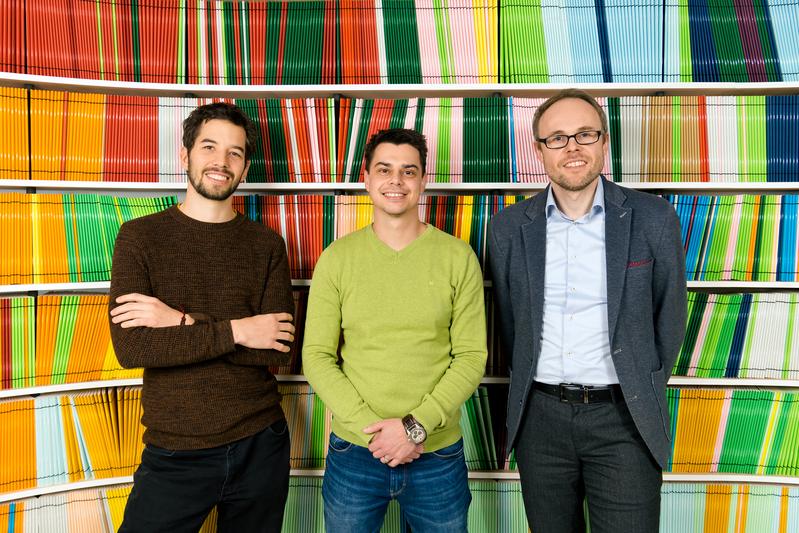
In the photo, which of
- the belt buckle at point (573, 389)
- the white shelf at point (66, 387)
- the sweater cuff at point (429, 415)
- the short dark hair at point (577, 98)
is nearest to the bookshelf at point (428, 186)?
the white shelf at point (66, 387)

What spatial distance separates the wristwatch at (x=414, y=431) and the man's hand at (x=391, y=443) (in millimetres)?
11

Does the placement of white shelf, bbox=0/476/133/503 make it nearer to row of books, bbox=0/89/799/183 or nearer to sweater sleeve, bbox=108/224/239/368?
sweater sleeve, bbox=108/224/239/368

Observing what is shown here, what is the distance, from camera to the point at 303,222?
7.15 feet

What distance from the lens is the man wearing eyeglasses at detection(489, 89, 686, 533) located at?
157cm

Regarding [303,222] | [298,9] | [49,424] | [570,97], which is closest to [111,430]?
[49,424]

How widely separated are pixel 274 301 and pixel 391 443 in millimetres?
646

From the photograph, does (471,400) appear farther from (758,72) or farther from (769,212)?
(758,72)

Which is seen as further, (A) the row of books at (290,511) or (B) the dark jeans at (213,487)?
(A) the row of books at (290,511)

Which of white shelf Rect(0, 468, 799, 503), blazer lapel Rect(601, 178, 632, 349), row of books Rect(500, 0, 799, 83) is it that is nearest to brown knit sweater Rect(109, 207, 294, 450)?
white shelf Rect(0, 468, 799, 503)

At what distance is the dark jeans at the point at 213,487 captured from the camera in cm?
164

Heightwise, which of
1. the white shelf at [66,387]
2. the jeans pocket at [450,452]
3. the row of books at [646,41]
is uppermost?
the row of books at [646,41]

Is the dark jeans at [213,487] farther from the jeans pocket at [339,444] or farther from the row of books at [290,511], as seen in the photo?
the row of books at [290,511]

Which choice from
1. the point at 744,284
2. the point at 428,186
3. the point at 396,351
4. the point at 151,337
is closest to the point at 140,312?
the point at 151,337

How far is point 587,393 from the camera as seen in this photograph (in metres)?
1.59
